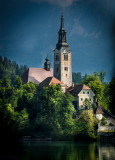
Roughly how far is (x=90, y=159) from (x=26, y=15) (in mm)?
138181

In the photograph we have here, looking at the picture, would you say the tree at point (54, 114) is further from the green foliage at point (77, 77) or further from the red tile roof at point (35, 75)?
the green foliage at point (77, 77)

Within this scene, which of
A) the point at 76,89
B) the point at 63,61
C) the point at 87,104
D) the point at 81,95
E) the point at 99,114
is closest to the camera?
the point at 99,114

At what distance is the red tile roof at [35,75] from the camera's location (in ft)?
220

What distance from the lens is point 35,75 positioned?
68.6 meters

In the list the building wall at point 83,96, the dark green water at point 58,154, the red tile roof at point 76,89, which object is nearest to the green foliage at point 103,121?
the building wall at point 83,96

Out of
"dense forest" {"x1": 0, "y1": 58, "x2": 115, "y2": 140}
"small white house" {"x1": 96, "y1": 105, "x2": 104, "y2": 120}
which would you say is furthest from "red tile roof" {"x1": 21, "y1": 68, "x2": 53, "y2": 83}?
"small white house" {"x1": 96, "y1": 105, "x2": 104, "y2": 120}

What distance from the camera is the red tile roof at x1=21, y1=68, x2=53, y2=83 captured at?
6706 centimetres

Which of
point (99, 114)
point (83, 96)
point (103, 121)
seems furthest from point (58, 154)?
point (83, 96)

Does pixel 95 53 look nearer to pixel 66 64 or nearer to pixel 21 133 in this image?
pixel 66 64

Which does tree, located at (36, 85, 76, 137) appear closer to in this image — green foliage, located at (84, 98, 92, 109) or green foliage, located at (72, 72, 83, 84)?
green foliage, located at (84, 98, 92, 109)

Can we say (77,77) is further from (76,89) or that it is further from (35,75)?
(76,89)

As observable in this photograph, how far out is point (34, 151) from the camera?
121 ft

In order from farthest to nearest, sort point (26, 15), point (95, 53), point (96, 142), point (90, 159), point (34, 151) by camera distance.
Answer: point (26, 15) < point (95, 53) < point (96, 142) < point (34, 151) < point (90, 159)

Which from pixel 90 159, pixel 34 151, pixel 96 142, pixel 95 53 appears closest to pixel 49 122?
pixel 96 142
